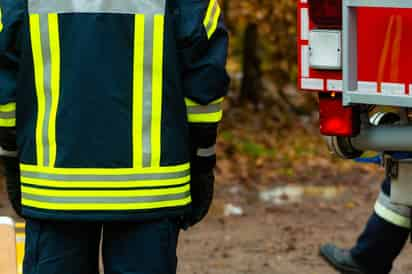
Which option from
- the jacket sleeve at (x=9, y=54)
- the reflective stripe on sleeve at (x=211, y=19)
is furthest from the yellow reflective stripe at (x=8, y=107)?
the reflective stripe on sleeve at (x=211, y=19)

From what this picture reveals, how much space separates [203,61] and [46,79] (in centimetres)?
53

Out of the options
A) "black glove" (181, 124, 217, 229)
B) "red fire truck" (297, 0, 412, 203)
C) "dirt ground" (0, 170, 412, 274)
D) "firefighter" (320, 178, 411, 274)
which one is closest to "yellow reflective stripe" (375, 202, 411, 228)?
Result: "firefighter" (320, 178, 411, 274)

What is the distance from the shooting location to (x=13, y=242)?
12.9 ft

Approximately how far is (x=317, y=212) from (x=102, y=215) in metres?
4.71

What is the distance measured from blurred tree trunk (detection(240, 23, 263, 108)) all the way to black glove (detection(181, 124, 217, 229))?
8390mm

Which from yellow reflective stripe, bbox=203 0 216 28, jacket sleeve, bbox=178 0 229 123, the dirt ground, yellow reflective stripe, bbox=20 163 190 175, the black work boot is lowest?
the dirt ground

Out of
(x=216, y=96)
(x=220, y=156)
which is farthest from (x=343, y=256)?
(x=220, y=156)

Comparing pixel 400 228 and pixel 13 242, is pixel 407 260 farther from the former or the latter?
pixel 13 242

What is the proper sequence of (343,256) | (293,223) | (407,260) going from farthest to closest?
(293,223) → (407,260) → (343,256)

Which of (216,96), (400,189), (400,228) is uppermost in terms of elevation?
(216,96)

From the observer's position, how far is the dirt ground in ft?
22.4

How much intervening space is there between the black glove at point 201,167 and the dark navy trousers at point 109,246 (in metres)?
0.25

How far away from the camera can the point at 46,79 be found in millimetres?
3797

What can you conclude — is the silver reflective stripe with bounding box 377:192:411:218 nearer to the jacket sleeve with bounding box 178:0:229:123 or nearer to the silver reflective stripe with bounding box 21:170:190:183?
the jacket sleeve with bounding box 178:0:229:123
